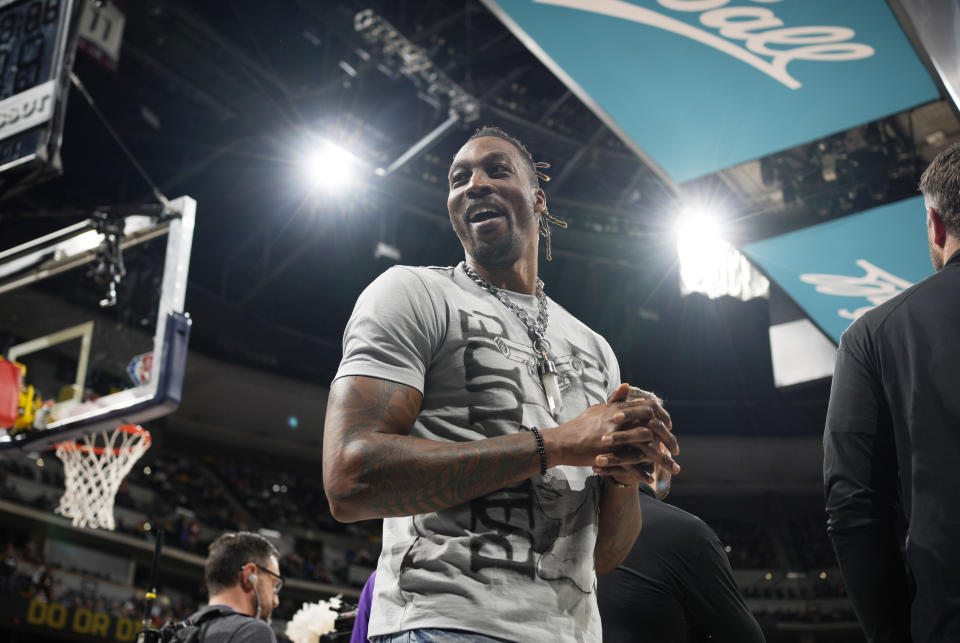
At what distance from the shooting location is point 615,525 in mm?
1805

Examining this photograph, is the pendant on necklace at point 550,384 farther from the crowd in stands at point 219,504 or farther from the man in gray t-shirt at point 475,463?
the crowd in stands at point 219,504

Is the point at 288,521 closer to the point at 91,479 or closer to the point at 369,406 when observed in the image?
the point at 91,479

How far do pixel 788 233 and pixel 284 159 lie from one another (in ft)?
36.2

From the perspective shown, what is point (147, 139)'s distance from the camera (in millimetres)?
14977

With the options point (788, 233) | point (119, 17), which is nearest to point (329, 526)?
point (119, 17)

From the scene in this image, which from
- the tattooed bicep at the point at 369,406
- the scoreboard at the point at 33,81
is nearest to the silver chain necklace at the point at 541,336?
the tattooed bicep at the point at 369,406

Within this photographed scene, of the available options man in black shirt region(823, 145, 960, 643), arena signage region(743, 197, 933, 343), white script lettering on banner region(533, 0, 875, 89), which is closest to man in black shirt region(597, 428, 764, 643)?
man in black shirt region(823, 145, 960, 643)

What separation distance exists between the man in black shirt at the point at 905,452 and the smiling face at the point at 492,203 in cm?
80

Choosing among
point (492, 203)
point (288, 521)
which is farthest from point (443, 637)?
point (288, 521)

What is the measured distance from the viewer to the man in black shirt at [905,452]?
152 cm

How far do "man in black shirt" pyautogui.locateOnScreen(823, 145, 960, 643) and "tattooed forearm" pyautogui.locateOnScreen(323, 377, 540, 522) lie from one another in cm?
70

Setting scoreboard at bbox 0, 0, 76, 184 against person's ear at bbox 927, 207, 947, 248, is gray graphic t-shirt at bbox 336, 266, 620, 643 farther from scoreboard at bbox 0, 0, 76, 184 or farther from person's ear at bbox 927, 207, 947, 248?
scoreboard at bbox 0, 0, 76, 184

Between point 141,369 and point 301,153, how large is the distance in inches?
322

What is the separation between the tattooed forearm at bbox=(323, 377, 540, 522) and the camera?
149 cm
